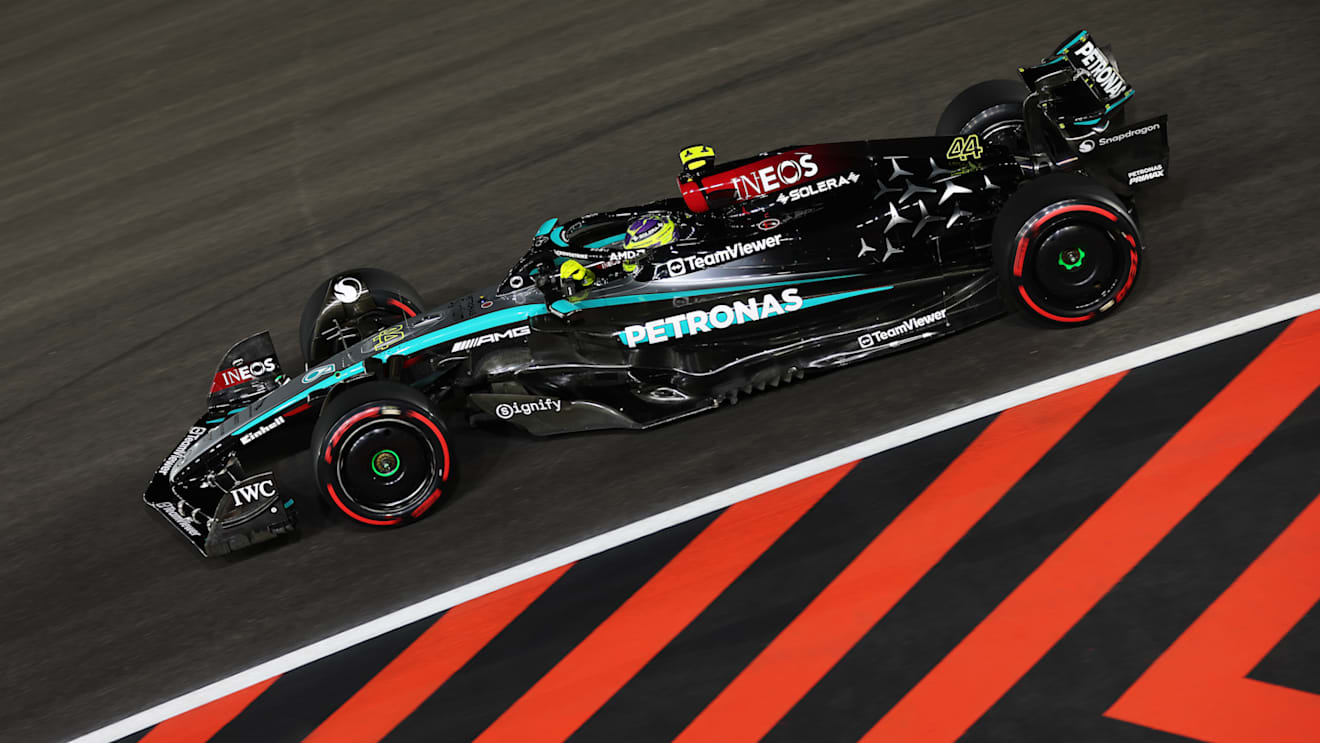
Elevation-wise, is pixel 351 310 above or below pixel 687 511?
above

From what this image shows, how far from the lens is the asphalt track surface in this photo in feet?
22.9

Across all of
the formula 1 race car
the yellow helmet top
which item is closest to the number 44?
the formula 1 race car

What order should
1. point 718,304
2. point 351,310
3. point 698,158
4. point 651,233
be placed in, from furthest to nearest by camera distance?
point 351,310 < point 698,158 < point 651,233 < point 718,304

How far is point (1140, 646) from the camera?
5262mm

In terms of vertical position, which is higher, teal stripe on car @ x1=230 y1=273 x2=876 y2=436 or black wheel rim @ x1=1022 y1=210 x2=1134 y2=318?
teal stripe on car @ x1=230 y1=273 x2=876 y2=436

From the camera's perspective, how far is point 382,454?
22.6 ft

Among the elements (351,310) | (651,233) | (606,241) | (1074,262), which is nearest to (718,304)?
(651,233)

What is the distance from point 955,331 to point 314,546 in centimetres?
379

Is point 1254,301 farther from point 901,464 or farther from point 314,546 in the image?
point 314,546

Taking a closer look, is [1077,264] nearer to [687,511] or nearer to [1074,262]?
[1074,262]

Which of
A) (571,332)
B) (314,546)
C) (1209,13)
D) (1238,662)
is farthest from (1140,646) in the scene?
(1209,13)

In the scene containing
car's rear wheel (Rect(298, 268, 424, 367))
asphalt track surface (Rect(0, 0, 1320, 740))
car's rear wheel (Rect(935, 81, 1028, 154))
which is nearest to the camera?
asphalt track surface (Rect(0, 0, 1320, 740))

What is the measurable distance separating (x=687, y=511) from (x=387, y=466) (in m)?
1.63

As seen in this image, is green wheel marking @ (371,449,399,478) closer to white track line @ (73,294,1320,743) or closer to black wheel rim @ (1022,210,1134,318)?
white track line @ (73,294,1320,743)
